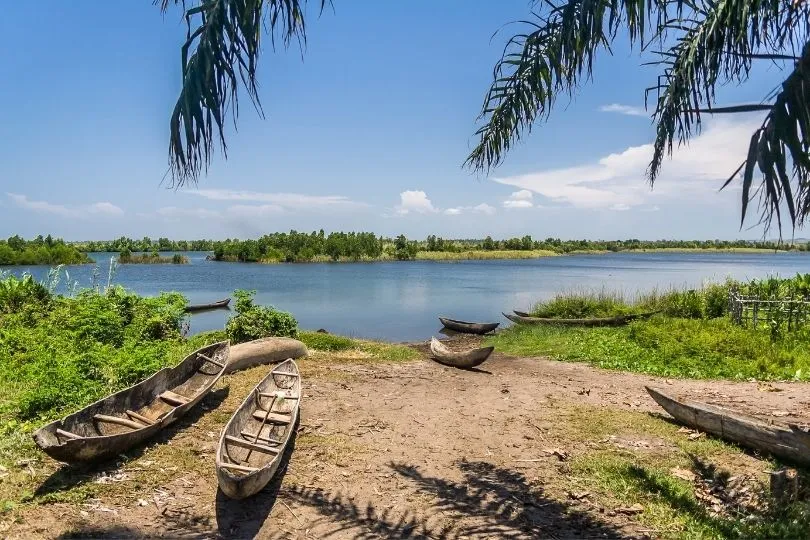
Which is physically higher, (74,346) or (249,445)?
(74,346)

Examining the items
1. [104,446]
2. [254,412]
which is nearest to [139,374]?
[254,412]

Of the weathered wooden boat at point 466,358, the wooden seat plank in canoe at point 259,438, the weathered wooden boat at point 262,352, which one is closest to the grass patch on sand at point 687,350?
the weathered wooden boat at point 466,358

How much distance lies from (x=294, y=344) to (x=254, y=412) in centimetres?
436

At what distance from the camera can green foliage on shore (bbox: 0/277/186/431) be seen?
24.1ft

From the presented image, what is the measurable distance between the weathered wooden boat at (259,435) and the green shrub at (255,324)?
150 inches

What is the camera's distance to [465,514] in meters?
5.04

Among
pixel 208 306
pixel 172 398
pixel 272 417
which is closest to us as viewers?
pixel 272 417

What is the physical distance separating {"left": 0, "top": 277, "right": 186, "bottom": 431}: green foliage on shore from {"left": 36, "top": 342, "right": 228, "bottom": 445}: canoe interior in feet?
1.98

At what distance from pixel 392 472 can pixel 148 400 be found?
157 inches

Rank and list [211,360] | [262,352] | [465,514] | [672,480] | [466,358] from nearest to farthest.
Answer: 1. [465,514]
2. [672,480]
3. [211,360]
4. [262,352]
5. [466,358]

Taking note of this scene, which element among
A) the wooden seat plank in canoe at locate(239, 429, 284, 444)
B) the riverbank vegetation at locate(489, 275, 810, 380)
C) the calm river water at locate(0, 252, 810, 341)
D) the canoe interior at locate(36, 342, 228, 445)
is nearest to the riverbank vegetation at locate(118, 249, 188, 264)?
the calm river water at locate(0, 252, 810, 341)

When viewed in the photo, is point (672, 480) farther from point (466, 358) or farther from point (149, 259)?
point (149, 259)

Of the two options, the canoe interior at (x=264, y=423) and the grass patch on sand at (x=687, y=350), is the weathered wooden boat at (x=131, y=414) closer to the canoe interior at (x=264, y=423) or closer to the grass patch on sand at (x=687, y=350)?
the canoe interior at (x=264, y=423)

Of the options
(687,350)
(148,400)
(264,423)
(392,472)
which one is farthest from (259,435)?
(687,350)
